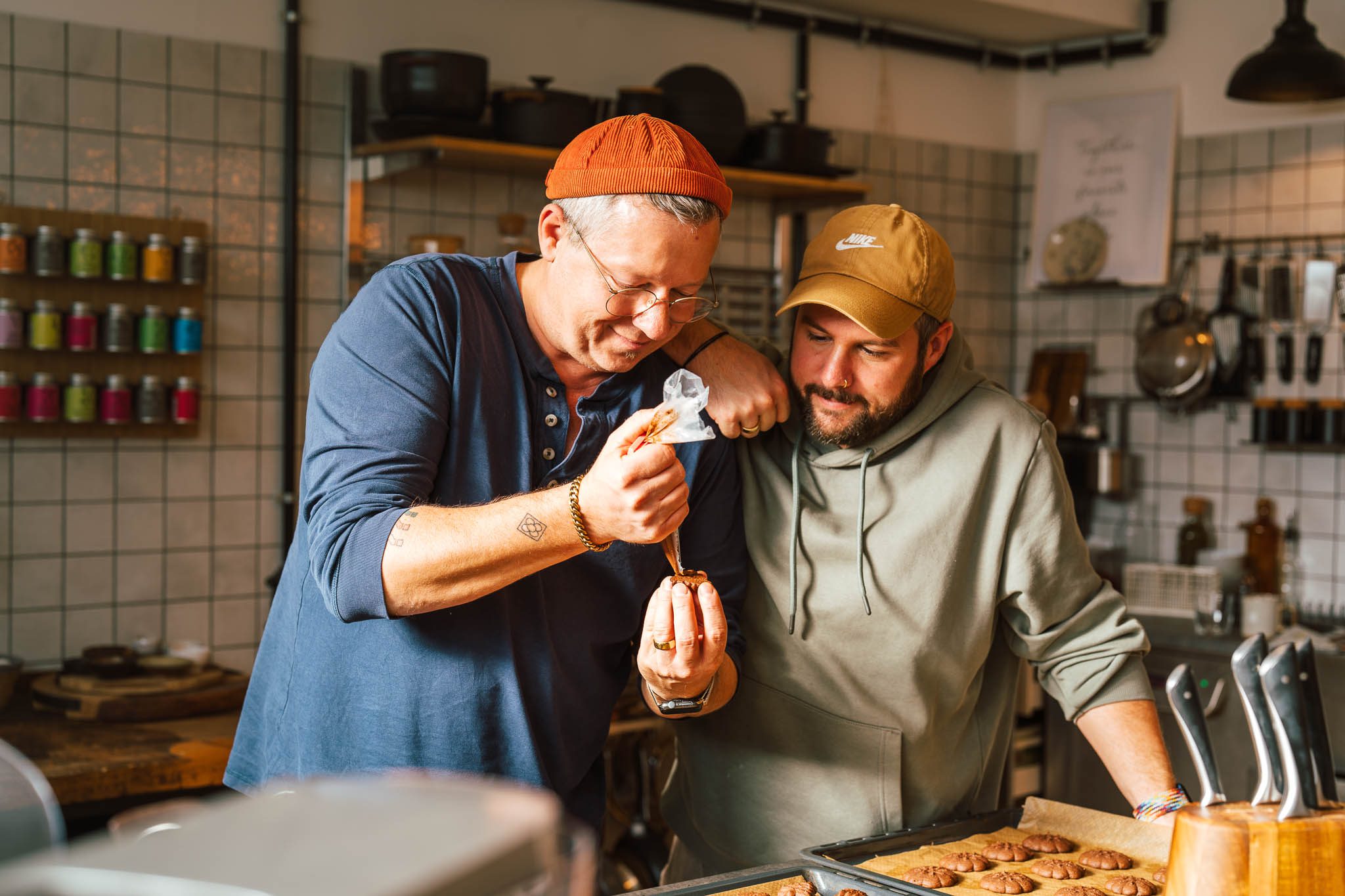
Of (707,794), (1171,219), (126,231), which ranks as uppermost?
(1171,219)

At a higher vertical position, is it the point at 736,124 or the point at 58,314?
the point at 736,124

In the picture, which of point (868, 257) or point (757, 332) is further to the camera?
point (757, 332)

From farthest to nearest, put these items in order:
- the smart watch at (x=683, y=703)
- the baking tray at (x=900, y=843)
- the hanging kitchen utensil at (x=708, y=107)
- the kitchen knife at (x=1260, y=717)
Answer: the hanging kitchen utensil at (x=708, y=107) < the smart watch at (x=683, y=703) < the baking tray at (x=900, y=843) < the kitchen knife at (x=1260, y=717)

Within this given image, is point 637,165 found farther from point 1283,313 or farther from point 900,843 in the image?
point 1283,313

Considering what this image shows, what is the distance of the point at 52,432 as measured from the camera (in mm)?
3135

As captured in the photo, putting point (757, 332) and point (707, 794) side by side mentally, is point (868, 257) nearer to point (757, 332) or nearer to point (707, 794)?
point (707, 794)

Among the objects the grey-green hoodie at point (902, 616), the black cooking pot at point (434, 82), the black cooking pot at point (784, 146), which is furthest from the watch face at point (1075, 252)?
the grey-green hoodie at point (902, 616)

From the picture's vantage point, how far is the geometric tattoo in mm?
1341

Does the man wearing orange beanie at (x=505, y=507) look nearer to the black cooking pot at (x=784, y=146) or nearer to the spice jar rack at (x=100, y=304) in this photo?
the spice jar rack at (x=100, y=304)

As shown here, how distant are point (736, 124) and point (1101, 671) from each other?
8.10ft

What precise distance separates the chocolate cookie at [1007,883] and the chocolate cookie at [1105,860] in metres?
0.09

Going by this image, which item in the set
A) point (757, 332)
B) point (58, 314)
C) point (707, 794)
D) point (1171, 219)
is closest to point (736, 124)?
point (757, 332)

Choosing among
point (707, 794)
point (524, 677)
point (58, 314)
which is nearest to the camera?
point (524, 677)

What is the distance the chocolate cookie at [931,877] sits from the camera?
4.80 feet
